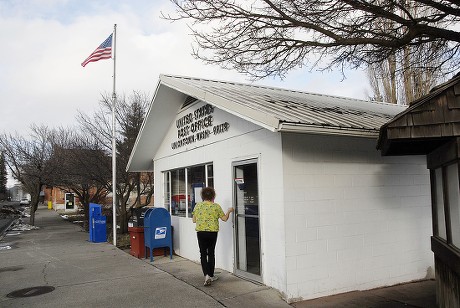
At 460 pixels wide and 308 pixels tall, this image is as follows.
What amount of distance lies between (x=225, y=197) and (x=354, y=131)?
310cm

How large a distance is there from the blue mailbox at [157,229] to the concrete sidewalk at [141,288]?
1.36 feet

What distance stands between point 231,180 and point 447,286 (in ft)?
13.2

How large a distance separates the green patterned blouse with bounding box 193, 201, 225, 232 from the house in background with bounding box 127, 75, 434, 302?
2.22ft

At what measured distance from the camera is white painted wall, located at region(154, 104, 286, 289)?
20.6 ft

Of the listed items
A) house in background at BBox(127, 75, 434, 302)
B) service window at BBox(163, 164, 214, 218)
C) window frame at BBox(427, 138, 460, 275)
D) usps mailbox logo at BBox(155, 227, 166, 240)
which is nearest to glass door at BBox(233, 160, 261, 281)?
house in background at BBox(127, 75, 434, 302)

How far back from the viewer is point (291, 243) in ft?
20.0

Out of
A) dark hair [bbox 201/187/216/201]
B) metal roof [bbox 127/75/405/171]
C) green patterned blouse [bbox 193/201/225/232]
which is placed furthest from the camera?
dark hair [bbox 201/187/216/201]

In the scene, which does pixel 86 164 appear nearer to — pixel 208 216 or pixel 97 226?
pixel 97 226

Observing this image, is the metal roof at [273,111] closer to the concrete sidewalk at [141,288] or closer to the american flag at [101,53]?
the concrete sidewalk at [141,288]

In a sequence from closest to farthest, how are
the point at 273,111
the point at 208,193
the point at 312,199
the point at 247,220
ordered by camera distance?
the point at 273,111, the point at 312,199, the point at 208,193, the point at 247,220

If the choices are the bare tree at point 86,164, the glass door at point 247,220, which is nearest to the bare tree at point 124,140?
the bare tree at point 86,164

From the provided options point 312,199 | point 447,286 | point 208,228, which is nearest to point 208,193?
point 208,228

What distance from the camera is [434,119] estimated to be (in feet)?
14.2

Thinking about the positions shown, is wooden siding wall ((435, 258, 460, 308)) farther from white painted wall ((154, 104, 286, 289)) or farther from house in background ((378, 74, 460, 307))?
white painted wall ((154, 104, 286, 289))
